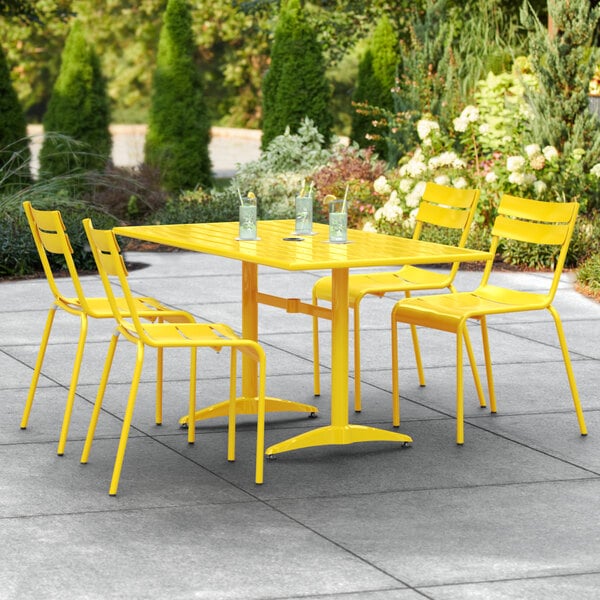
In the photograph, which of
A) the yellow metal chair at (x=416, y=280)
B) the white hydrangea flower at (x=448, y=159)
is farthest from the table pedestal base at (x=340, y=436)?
the white hydrangea flower at (x=448, y=159)

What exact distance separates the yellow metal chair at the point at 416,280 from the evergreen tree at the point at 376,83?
9.34 meters

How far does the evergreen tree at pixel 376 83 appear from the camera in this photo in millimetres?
16438

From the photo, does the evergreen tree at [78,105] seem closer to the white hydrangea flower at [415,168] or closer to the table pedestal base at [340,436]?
the white hydrangea flower at [415,168]

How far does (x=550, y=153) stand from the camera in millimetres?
11711

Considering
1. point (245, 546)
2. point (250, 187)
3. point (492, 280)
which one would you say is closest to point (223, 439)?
point (245, 546)

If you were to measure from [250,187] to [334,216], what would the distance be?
8.89 m

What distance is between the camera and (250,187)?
48.3 feet

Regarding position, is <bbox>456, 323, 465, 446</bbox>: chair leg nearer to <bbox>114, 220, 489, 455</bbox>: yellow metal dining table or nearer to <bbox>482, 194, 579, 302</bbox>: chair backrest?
<bbox>114, 220, 489, 455</bbox>: yellow metal dining table

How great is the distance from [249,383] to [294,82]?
1033 cm

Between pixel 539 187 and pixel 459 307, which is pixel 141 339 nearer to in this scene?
pixel 459 307

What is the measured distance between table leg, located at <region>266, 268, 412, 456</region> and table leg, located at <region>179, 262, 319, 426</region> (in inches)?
23.4

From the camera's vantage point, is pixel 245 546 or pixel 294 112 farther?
pixel 294 112

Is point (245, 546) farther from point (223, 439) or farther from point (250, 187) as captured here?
point (250, 187)

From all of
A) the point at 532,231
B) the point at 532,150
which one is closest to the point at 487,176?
the point at 532,150
